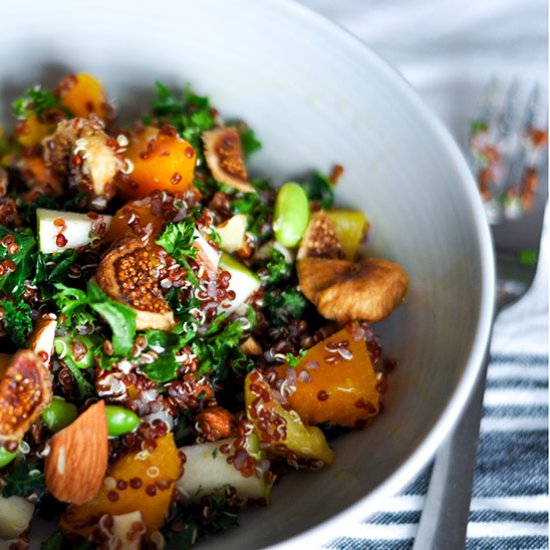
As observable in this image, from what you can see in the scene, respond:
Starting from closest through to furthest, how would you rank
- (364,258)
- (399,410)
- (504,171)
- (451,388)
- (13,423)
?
(13,423) < (451,388) < (399,410) < (364,258) < (504,171)

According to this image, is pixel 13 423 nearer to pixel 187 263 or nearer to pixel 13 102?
pixel 187 263

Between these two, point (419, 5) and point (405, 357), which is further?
point (419, 5)

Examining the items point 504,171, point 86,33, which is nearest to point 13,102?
point 86,33

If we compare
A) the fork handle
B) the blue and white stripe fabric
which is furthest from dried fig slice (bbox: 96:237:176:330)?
the fork handle

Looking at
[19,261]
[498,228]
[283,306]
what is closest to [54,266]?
[19,261]

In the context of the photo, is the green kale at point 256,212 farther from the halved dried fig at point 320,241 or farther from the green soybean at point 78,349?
the green soybean at point 78,349

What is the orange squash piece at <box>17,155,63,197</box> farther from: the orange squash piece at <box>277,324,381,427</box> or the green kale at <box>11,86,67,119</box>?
the orange squash piece at <box>277,324,381,427</box>

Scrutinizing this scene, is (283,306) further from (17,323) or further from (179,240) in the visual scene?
(17,323)
